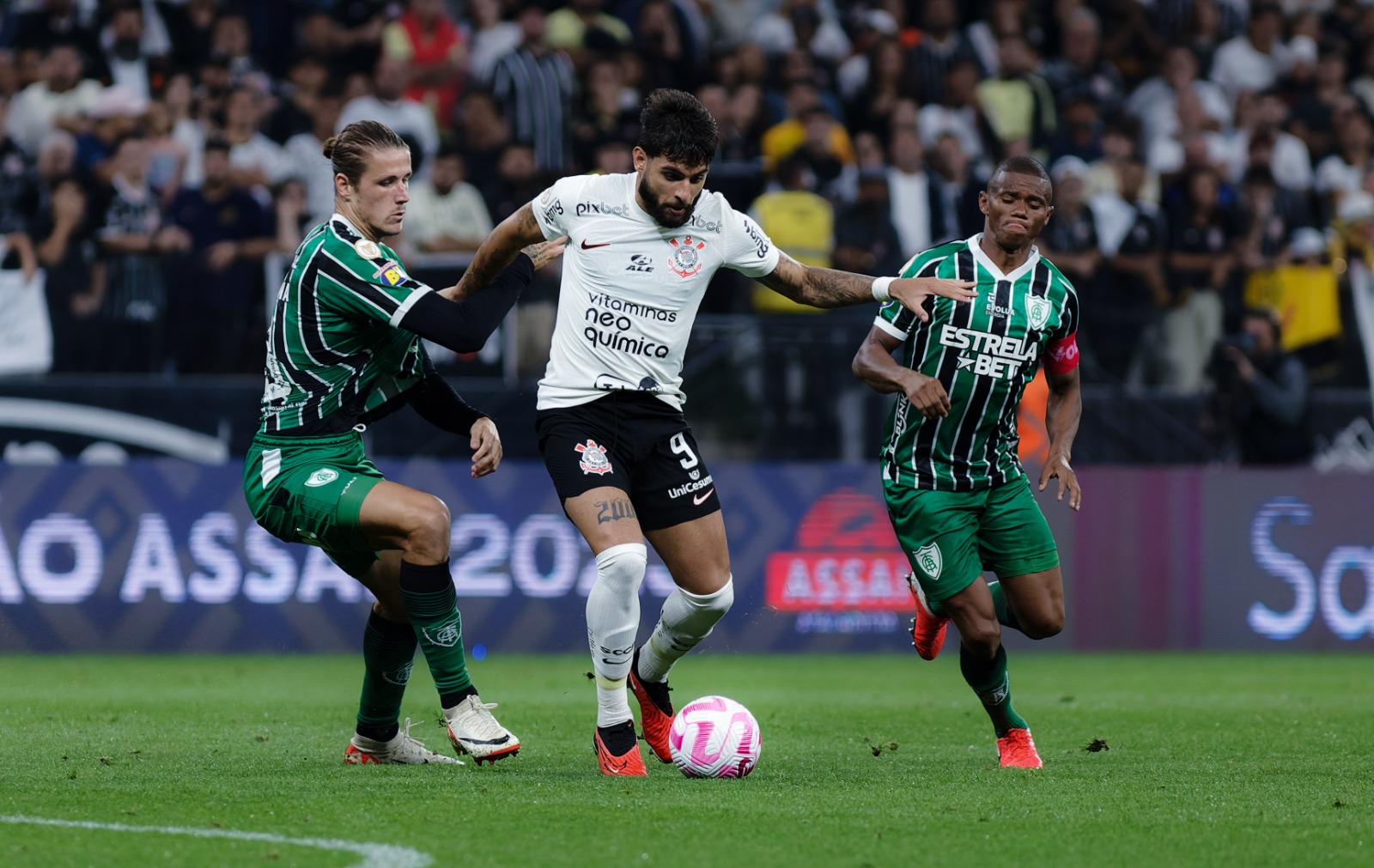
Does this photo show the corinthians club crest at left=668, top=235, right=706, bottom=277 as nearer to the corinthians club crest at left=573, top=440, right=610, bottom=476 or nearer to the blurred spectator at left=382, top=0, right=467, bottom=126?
the corinthians club crest at left=573, top=440, right=610, bottom=476

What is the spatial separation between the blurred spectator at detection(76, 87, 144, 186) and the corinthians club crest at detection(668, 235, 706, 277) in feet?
28.1

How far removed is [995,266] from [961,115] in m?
9.84

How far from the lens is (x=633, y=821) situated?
5.63 meters

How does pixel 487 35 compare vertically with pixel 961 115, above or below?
above

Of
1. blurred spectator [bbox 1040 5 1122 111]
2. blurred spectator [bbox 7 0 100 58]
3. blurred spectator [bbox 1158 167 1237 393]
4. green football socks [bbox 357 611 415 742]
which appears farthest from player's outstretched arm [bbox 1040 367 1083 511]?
blurred spectator [bbox 7 0 100 58]

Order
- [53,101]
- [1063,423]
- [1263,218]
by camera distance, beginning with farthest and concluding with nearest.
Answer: [1263,218], [53,101], [1063,423]

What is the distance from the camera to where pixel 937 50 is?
17625 mm

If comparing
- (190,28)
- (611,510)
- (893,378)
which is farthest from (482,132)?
(611,510)

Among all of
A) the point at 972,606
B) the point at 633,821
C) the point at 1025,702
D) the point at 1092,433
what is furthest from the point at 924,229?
the point at 633,821

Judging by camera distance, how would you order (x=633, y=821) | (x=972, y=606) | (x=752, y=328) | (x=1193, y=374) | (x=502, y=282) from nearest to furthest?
(x=633, y=821)
(x=502, y=282)
(x=972, y=606)
(x=752, y=328)
(x=1193, y=374)

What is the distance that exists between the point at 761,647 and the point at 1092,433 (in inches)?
124

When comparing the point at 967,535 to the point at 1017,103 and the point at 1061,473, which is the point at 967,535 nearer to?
the point at 1061,473

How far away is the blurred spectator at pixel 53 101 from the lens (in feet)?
49.6

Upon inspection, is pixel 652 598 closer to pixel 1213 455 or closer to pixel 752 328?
pixel 752 328
